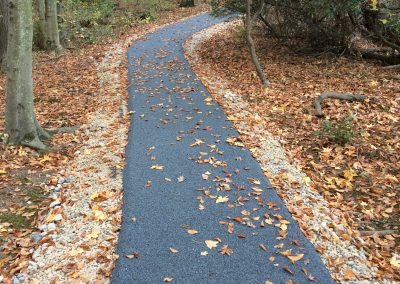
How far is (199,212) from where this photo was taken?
214 inches

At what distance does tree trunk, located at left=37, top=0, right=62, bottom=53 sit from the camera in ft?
50.0

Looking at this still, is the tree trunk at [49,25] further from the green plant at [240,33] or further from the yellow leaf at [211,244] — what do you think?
the yellow leaf at [211,244]

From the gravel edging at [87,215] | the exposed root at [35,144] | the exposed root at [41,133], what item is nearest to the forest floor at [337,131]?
the gravel edging at [87,215]

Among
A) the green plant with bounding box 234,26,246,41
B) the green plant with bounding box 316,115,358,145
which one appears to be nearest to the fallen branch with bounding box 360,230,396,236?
the green plant with bounding box 316,115,358,145

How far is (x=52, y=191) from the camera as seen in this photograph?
6258 mm

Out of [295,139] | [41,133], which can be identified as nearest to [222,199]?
[295,139]

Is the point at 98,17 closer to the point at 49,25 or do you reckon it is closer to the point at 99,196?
the point at 49,25

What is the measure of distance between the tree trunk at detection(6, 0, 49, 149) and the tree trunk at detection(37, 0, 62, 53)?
892cm

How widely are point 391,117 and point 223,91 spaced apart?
4241 millimetres

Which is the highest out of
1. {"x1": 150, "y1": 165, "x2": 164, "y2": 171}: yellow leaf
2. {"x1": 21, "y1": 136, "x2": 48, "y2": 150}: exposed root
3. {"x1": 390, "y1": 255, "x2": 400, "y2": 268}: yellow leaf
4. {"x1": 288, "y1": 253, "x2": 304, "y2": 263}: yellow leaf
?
→ {"x1": 21, "y1": 136, "x2": 48, "y2": 150}: exposed root

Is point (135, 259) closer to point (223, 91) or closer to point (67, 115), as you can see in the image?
point (67, 115)

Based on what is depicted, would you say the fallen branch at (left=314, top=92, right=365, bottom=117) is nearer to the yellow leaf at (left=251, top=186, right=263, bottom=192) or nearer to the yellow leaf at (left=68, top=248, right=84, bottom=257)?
the yellow leaf at (left=251, top=186, right=263, bottom=192)

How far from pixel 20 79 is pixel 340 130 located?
6.22 meters

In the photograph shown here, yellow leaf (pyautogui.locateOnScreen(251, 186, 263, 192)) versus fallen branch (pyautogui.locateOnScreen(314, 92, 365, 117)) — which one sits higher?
fallen branch (pyautogui.locateOnScreen(314, 92, 365, 117))
